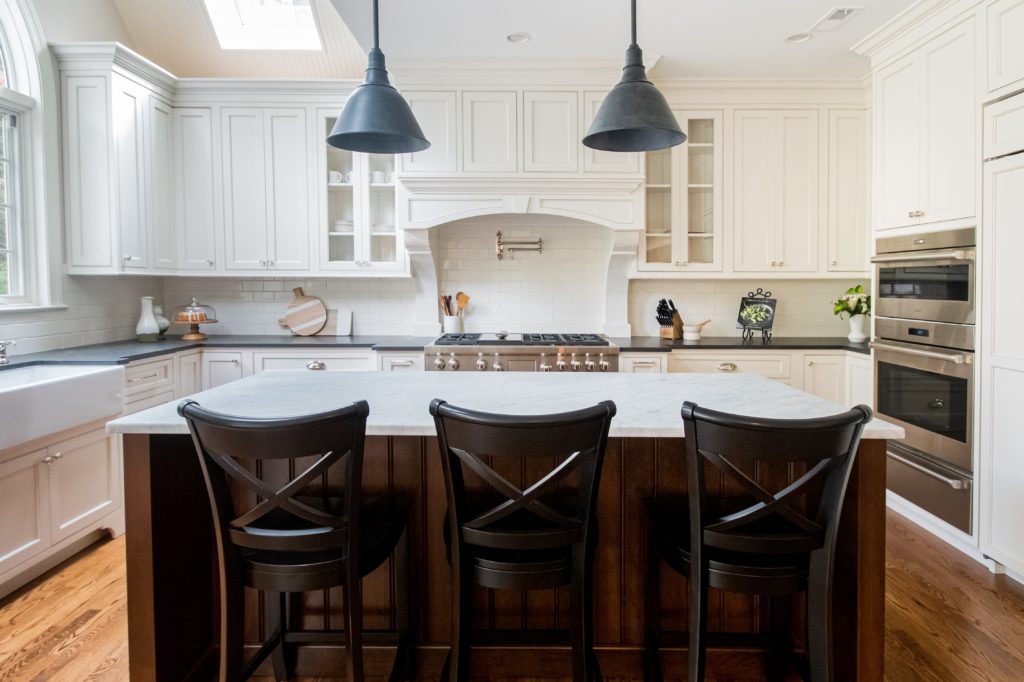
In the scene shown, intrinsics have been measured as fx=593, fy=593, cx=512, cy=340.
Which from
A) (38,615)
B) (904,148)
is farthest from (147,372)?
(904,148)

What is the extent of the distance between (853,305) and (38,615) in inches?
190

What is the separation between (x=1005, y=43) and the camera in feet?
8.54

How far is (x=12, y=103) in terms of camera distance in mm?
3314

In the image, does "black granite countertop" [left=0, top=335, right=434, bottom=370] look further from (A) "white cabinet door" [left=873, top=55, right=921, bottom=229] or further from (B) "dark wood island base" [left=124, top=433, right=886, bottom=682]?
(A) "white cabinet door" [left=873, top=55, right=921, bottom=229]

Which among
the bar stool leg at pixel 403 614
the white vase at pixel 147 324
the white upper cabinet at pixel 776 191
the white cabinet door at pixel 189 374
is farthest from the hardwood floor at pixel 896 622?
the white upper cabinet at pixel 776 191

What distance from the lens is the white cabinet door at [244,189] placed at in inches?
165

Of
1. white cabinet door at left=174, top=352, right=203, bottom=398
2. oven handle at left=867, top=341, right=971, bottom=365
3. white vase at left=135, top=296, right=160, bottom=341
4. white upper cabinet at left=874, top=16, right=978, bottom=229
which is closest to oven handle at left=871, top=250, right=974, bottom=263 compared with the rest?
white upper cabinet at left=874, top=16, right=978, bottom=229

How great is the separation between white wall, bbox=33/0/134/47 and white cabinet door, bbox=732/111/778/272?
4.37 meters

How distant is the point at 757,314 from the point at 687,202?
0.97m

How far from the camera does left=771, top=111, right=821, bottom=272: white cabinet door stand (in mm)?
4215

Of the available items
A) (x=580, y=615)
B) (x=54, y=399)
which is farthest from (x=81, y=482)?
(x=580, y=615)

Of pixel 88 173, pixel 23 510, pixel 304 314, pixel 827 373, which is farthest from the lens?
pixel 304 314

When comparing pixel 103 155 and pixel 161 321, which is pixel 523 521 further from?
pixel 161 321

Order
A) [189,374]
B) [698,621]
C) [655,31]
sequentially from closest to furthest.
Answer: [698,621]
[655,31]
[189,374]
